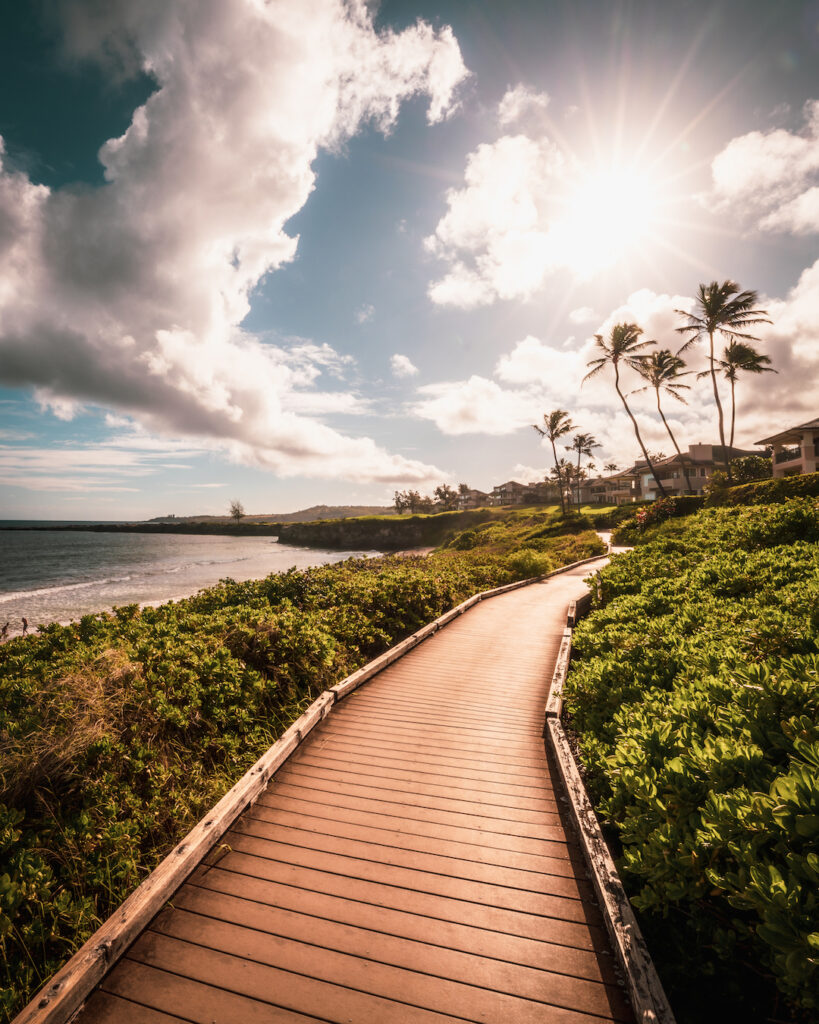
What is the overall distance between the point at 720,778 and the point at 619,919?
4.43ft

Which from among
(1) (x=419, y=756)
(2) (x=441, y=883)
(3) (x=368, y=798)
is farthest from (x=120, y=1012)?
(1) (x=419, y=756)

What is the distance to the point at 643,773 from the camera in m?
3.30

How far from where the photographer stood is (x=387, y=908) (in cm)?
353

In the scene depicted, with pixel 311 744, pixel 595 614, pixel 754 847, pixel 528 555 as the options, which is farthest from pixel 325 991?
pixel 528 555

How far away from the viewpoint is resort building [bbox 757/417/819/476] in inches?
1314

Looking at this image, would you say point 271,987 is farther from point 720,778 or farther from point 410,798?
point 720,778

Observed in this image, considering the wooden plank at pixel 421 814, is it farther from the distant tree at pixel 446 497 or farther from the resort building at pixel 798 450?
the distant tree at pixel 446 497

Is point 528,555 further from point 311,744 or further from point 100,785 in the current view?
point 100,785

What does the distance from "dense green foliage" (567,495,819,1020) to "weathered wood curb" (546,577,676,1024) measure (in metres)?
0.19

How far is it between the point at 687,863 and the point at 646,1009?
33.8 inches

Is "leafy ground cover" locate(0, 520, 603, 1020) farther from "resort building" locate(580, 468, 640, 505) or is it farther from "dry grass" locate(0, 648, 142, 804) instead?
"resort building" locate(580, 468, 640, 505)

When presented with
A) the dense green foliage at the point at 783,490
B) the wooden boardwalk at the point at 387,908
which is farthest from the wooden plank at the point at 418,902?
the dense green foliage at the point at 783,490

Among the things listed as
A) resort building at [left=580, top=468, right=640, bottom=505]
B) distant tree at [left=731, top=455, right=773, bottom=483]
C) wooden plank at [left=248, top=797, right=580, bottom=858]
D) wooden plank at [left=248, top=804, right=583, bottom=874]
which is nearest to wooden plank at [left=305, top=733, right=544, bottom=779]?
wooden plank at [left=248, top=797, right=580, bottom=858]

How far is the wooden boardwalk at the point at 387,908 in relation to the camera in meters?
2.88
